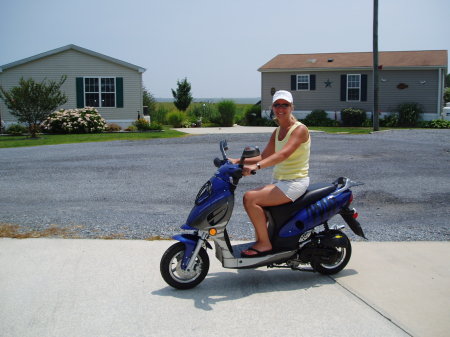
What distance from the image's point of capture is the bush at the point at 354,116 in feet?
99.9

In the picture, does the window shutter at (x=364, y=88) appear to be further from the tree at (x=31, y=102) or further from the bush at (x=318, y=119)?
the tree at (x=31, y=102)

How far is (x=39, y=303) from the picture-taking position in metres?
4.38

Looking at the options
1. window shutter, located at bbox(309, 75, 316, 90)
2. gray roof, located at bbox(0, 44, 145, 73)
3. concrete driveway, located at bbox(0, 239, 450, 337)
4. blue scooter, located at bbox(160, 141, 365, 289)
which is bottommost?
concrete driveway, located at bbox(0, 239, 450, 337)

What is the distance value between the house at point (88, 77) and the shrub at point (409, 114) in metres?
14.4

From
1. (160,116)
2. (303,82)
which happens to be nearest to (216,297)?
(303,82)

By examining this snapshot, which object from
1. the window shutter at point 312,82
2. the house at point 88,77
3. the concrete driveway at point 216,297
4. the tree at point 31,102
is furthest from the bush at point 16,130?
the concrete driveway at point 216,297

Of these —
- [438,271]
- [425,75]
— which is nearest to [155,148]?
[438,271]

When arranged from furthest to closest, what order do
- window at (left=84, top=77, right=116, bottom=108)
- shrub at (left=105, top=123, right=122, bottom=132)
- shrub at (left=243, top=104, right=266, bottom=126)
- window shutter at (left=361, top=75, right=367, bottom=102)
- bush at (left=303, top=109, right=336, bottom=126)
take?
shrub at (left=243, top=104, right=266, bottom=126), window shutter at (left=361, top=75, right=367, bottom=102), bush at (left=303, top=109, right=336, bottom=126), window at (left=84, top=77, right=116, bottom=108), shrub at (left=105, top=123, right=122, bottom=132)

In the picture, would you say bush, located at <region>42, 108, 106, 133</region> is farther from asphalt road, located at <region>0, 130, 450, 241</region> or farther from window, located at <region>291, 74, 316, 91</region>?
window, located at <region>291, 74, 316, 91</region>

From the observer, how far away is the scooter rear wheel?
5062mm

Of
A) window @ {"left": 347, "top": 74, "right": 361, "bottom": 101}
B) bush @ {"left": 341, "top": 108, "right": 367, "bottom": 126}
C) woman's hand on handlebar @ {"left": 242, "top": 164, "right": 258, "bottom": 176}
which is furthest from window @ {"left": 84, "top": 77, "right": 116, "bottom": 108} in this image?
woman's hand on handlebar @ {"left": 242, "top": 164, "right": 258, "bottom": 176}

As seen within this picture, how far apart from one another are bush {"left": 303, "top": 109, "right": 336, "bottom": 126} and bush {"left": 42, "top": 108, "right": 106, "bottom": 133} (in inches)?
488

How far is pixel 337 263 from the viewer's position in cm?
518

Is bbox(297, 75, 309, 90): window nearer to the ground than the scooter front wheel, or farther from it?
farther from it
